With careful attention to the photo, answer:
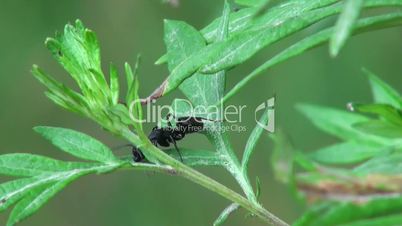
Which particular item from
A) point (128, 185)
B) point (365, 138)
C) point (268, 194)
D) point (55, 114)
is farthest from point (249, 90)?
point (365, 138)

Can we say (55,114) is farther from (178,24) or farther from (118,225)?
(178,24)

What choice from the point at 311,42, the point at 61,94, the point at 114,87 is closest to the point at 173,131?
the point at 114,87

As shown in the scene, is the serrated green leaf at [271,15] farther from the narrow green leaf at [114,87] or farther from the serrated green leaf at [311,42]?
the narrow green leaf at [114,87]

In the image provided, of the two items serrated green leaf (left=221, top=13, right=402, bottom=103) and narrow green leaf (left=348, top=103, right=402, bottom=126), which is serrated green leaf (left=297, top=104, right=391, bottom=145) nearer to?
narrow green leaf (left=348, top=103, right=402, bottom=126)

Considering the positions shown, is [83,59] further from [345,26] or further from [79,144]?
[345,26]

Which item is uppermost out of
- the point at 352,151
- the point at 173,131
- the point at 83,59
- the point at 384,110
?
the point at 83,59
